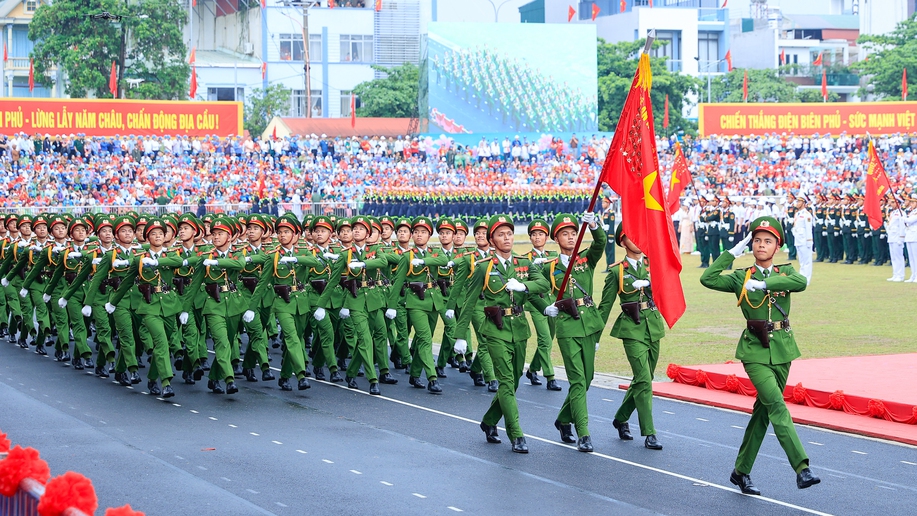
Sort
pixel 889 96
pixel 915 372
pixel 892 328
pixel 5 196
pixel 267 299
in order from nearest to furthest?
pixel 915 372, pixel 267 299, pixel 892 328, pixel 5 196, pixel 889 96

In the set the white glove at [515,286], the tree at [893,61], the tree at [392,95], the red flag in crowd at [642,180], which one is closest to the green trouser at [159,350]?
the white glove at [515,286]

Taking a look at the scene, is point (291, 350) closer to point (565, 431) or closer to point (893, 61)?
point (565, 431)

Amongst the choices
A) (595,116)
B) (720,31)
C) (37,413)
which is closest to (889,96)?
(720,31)

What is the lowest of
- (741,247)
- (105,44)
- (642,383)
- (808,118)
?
(642,383)

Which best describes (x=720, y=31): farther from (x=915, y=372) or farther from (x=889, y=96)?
(x=915, y=372)

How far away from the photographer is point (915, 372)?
12.3 m

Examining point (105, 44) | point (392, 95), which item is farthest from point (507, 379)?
point (392, 95)

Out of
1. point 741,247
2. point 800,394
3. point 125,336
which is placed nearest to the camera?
point 741,247

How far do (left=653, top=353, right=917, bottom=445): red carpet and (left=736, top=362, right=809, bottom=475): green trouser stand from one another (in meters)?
2.08

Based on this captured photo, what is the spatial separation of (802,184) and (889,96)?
23937mm

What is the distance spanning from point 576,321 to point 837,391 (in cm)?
278

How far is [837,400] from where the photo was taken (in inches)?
425

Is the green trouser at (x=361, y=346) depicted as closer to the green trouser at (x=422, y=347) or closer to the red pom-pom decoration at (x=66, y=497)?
the green trouser at (x=422, y=347)

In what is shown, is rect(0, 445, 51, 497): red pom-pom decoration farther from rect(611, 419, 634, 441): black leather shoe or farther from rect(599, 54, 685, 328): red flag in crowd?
rect(611, 419, 634, 441): black leather shoe
